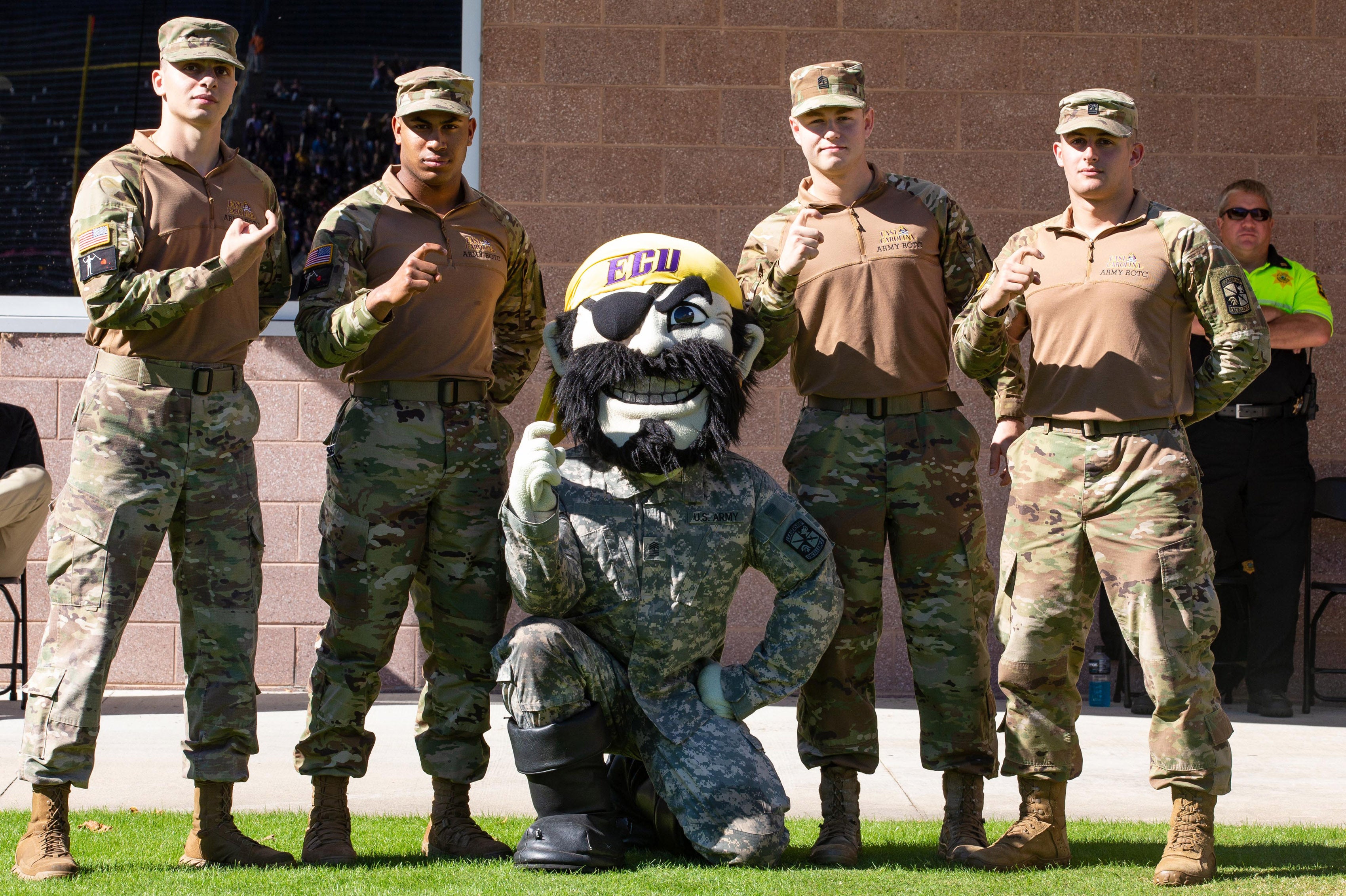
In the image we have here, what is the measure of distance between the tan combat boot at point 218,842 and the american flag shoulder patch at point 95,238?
1472 mm

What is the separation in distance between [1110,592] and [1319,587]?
316 centimetres

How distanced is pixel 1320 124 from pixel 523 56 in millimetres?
3801

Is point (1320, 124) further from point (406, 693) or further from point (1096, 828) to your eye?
point (406, 693)

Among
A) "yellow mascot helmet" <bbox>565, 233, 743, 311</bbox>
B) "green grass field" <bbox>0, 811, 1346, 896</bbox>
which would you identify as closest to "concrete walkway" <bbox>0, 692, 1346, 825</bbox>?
"green grass field" <bbox>0, 811, 1346, 896</bbox>

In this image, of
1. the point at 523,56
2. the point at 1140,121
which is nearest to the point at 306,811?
the point at 523,56

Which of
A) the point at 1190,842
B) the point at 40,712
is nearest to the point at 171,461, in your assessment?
the point at 40,712

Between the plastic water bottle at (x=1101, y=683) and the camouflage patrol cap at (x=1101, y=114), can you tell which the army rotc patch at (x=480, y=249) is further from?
the plastic water bottle at (x=1101, y=683)

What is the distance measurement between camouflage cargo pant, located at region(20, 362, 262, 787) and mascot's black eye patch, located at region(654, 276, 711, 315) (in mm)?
1232

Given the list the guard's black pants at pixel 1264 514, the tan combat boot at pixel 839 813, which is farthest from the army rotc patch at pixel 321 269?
the guard's black pants at pixel 1264 514

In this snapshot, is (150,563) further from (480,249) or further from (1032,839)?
(1032,839)

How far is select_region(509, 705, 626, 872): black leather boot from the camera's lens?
369 centimetres

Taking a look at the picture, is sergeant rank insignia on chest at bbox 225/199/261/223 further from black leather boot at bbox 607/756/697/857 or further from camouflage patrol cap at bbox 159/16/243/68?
black leather boot at bbox 607/756/697/857

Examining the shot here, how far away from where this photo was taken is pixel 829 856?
387 centimetres

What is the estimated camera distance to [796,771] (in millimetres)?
5230
